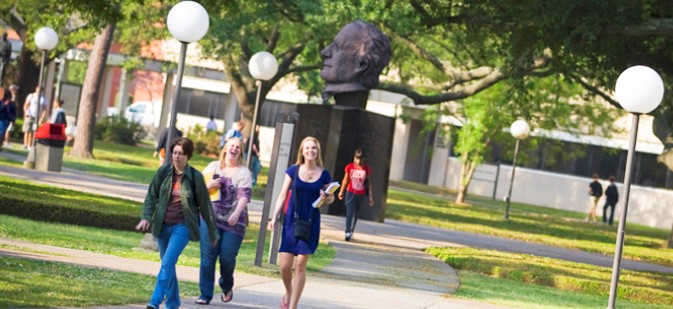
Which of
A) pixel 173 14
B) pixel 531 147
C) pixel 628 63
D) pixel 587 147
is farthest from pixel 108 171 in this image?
pixel 587 147

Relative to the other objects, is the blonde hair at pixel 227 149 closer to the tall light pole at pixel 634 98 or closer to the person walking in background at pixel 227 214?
the person walking in background at pixel 227 214

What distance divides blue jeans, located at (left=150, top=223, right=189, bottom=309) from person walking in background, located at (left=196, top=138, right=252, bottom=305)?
0.91 metres

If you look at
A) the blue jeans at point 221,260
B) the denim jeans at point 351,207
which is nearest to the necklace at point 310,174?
the blue jeans at point 221,260

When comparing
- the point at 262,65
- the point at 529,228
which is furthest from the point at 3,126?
the point at 262,65

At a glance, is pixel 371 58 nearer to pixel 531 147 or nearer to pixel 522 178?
pixel 531 147

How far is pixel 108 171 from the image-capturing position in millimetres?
35344

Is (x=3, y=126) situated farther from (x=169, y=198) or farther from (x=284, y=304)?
(x=169, y=198)

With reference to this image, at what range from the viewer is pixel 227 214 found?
12.7m

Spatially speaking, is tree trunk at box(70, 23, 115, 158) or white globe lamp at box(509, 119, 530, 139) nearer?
tree trunk at box(70, 23, 115, 158)

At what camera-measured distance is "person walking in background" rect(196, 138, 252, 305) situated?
494 inches

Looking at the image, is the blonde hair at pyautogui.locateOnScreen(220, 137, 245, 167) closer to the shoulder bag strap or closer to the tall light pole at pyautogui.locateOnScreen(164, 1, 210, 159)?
the shoulder bag strap

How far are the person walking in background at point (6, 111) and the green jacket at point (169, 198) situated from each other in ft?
80.1

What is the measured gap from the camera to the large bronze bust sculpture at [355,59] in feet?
92.7


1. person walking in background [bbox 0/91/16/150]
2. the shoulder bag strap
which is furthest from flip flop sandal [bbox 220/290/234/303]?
person walking in background [bbox 0/91/16/150]
